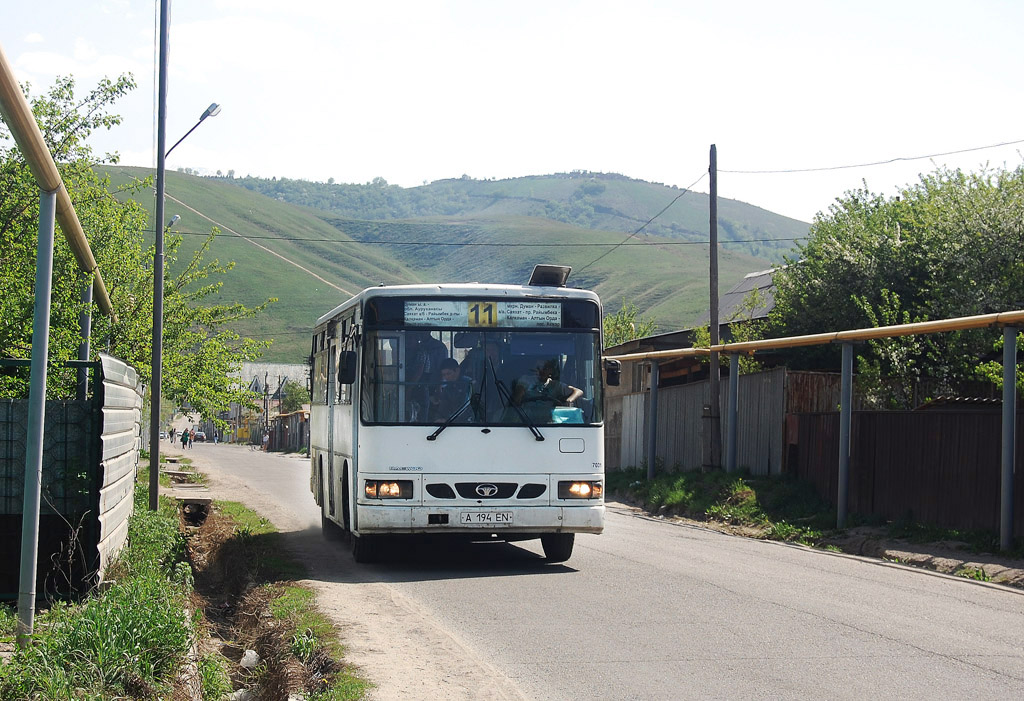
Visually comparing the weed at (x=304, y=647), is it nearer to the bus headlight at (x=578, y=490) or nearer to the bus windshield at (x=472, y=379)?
the bus windshield at (x=472, y=379)

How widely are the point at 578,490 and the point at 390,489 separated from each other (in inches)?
79.0

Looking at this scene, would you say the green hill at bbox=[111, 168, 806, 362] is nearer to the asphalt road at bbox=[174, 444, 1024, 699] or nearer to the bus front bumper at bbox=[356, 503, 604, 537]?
the asphalt road at bbox=[174, 444, 1024, 699]

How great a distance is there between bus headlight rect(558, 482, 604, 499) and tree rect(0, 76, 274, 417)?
5986 millimetres

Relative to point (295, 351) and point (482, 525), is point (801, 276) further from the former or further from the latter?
point (295, 351)

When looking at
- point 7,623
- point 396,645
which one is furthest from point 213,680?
point 7,623

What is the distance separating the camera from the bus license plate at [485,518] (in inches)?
463

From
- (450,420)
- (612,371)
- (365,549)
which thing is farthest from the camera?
(365,549)

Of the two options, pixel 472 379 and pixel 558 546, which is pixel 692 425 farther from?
pixel 472 379

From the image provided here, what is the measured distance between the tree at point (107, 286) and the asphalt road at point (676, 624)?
4.29m

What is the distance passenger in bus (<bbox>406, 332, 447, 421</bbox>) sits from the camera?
1191cm

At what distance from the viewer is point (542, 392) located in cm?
1212

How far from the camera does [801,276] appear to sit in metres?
29.2

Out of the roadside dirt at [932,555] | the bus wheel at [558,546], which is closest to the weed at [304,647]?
the bus wheel at [558,546]

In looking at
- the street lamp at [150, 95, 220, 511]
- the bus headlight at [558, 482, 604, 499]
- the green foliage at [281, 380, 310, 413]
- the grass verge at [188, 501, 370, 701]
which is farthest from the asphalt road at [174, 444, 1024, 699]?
the green foliage at [281, 380, 310, 413]
